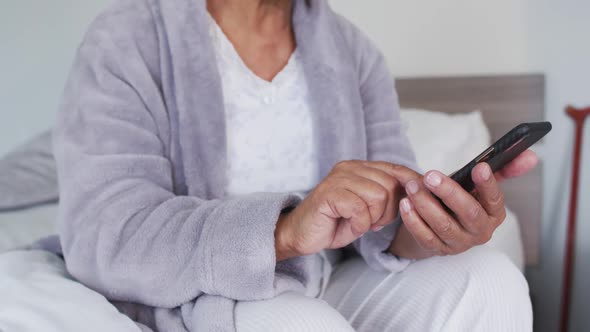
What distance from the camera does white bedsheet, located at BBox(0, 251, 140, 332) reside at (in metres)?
0.66

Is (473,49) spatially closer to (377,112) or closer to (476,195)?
(377,112)

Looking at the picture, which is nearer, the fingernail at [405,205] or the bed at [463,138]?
the fingernail at [405,205]

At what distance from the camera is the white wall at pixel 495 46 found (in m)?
1.61

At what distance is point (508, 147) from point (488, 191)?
74mm

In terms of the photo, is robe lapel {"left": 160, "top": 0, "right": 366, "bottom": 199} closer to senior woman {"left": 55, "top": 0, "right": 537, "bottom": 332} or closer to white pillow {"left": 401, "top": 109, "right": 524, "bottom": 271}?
senior woman {"left": 55, "top": 0, "right": 537, "bottom": 332}

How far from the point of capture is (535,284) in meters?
1.76

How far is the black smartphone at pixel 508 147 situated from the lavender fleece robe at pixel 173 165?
212mm

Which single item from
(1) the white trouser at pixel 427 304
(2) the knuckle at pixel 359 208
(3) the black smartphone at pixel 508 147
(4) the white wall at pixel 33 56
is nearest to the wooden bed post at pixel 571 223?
(1) the white trouser at pixel 427 304

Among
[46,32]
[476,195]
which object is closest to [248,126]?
[476,195]

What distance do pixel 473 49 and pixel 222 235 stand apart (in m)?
1.23

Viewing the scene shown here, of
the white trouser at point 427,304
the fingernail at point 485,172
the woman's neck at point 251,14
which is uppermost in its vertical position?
the woman's neck at point 251,14

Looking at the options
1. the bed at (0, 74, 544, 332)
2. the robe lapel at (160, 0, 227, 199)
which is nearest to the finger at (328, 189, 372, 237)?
the robe lapel at (160, 0, 227, 199)

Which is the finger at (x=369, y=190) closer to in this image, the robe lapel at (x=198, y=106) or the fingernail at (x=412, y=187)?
the fingernail at (x=412, y=187)

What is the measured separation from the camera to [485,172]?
2.18 ft
